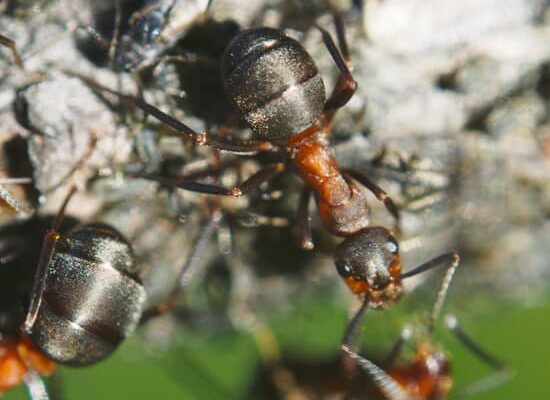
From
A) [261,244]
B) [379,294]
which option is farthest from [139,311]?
[379,294]

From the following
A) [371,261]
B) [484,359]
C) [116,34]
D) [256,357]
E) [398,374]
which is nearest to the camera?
[116,34]

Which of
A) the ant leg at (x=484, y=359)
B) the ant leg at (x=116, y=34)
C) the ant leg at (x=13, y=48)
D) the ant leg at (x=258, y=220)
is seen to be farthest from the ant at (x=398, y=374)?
the ant leg at (x=13, y=48)

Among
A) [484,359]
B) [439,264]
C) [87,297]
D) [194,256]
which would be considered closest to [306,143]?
[194,256]

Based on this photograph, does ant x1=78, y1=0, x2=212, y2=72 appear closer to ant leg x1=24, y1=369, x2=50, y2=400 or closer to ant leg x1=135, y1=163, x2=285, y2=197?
ant leg x1=135, y1=163, x2=285, y2=197

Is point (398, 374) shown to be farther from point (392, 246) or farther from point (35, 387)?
point (35, 387)

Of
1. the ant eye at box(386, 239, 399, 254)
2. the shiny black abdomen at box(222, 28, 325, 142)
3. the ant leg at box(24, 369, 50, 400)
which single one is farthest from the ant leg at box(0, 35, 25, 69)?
the ant eye at box(386, 239, 399, 254)
